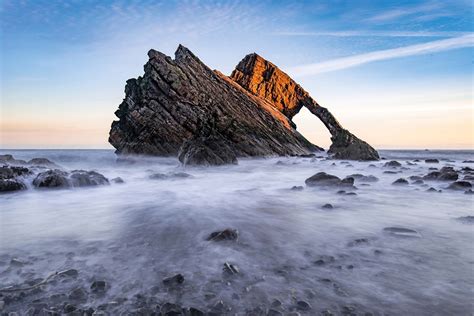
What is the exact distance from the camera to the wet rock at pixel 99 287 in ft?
8.75

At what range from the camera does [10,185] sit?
8461 mm

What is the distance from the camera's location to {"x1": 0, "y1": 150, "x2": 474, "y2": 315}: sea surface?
8.34ft

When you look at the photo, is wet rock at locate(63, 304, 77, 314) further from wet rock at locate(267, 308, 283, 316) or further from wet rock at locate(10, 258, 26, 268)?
wet rock at locate(267, 308, 283, 316)

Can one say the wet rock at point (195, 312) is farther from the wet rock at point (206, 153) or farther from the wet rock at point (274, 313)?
the wet rock at point (206, 153)

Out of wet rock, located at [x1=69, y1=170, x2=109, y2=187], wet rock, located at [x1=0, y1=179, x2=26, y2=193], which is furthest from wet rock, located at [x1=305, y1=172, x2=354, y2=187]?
wet rock, located at [x1=0, y1=179, x2=26, y2=193]

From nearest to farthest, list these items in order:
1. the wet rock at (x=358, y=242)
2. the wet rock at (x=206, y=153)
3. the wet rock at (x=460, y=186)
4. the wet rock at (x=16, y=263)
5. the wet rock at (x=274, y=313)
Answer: the wet rock at (x=274, y=313), the wet rock at (x=16, y=263), the wet rock at (x=358, y=242), the wet rock at (x=460, y=186), the wet rock at (x=206, y=153)

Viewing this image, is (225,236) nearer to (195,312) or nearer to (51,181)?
(195,312)

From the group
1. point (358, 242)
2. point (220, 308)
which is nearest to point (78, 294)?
point (220, 308)

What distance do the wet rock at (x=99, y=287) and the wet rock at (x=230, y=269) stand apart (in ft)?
3.53

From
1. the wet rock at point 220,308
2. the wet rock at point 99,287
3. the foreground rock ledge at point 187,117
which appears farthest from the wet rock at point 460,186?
the foreground rock ledge at point 187,117

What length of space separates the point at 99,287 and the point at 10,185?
7.49 meters

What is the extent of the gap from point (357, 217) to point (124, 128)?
27.8 m

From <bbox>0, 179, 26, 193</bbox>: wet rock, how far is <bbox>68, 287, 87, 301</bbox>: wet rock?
24.0 feet

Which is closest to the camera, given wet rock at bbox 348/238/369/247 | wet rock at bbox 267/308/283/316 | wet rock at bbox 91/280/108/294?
wet rock at bbox 267/308/283/316
